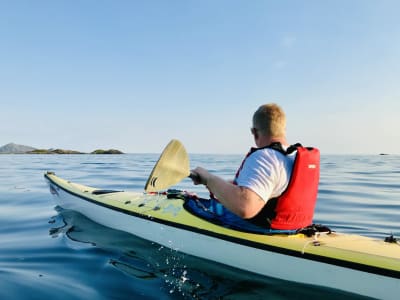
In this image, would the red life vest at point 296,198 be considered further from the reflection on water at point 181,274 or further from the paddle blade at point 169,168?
the paddle blade at point 169,168

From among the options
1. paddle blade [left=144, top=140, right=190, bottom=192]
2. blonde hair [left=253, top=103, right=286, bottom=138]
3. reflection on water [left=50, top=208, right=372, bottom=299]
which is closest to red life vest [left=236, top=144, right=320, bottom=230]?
blonde hair [left=253, top=103, right=286, bottom=138]

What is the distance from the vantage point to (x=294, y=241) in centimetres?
312

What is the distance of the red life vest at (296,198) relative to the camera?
115 inches

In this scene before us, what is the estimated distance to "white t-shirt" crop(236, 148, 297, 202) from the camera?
2.69 m

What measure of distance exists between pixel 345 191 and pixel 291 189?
7.89m

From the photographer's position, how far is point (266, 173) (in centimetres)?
272

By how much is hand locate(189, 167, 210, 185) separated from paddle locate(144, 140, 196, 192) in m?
0.36

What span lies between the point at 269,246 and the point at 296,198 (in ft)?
1.72

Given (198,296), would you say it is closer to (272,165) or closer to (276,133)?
(272,165)

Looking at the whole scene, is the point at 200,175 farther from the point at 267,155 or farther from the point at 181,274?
the point at 181,274

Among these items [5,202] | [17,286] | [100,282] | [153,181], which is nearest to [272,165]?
[153,181]

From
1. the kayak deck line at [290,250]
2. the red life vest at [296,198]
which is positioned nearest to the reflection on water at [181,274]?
the kayak deck line at [290,250]

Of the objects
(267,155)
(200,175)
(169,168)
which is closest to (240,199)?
(267,155)

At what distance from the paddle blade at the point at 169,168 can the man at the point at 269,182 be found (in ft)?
1.57
